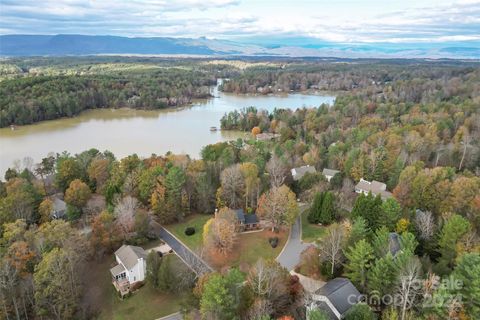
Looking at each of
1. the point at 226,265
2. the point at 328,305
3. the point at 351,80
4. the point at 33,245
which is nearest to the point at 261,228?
the point at 226,265

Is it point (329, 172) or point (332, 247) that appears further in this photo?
point (329, 172)

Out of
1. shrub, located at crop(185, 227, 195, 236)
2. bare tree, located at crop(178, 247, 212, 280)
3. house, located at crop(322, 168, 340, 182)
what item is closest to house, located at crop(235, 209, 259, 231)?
shrub, located at crop(185, 227, 195, 236)

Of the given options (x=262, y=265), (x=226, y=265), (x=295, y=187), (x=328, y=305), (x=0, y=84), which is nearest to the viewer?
(x=328, y=305)

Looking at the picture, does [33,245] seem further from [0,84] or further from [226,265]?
[0,84]

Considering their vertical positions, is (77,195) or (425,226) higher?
(425,226)

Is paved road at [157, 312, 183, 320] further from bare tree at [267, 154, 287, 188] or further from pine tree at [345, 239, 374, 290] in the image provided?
bare tree at [267, 154, 287, 188]

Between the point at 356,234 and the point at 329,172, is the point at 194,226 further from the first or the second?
the point at 329,172

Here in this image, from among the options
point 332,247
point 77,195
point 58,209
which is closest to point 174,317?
point 332,247

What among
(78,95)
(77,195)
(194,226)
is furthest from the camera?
(78,95)
